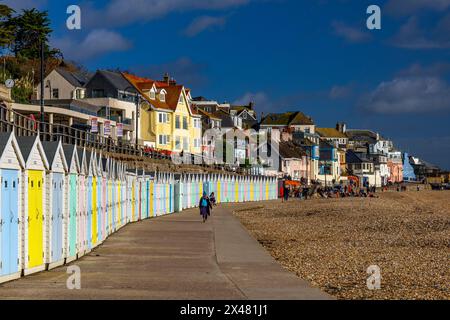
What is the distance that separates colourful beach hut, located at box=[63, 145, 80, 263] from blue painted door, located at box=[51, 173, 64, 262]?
511 millimetres

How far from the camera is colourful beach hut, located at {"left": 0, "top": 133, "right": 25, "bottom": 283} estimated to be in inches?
575

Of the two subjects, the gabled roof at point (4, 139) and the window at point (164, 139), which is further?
the window at point (164, 139)

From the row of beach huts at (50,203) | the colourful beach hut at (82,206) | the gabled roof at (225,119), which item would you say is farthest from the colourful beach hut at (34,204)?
the gabled roof at (225,119)

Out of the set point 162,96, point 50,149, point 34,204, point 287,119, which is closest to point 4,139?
point 34,204

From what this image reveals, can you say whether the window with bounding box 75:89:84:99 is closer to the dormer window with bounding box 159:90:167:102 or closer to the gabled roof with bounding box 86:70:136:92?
the gabled roof with bounding box 86:70:136:92

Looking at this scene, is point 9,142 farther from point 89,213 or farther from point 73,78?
point 73,78

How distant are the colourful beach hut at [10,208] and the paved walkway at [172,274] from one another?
0.39 m

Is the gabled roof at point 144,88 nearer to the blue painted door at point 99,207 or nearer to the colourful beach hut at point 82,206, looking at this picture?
the blue painted door at point 99,207

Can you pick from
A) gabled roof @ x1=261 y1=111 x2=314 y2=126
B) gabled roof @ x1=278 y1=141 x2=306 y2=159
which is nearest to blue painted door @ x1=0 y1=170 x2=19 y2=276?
gabled roof @ x1=278 y1=141 x2=306 y2=159

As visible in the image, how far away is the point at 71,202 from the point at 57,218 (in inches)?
60.8

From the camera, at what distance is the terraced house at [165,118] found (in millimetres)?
89375
